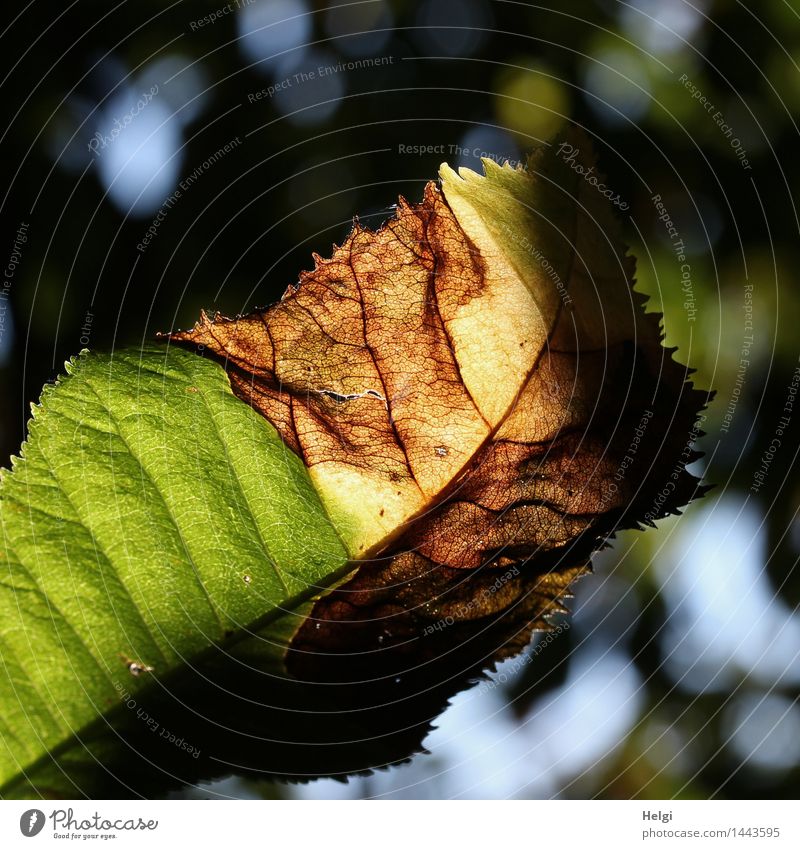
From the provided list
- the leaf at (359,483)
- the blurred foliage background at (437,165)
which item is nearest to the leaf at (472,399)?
the leaf at (359,483)

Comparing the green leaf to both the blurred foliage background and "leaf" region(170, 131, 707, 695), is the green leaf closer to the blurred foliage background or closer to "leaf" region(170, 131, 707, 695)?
"leaf" region(170, 131, 707, 695)

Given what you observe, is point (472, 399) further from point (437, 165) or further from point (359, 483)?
point (437, 165)

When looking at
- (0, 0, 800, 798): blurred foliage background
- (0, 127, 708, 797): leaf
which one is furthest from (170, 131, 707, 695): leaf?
(0, 0, 800, 798): blurred foliage background

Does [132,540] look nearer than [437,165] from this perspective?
Yes

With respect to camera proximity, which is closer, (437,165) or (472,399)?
(472,399)

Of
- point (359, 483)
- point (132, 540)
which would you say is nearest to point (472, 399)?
point (359, 483)
